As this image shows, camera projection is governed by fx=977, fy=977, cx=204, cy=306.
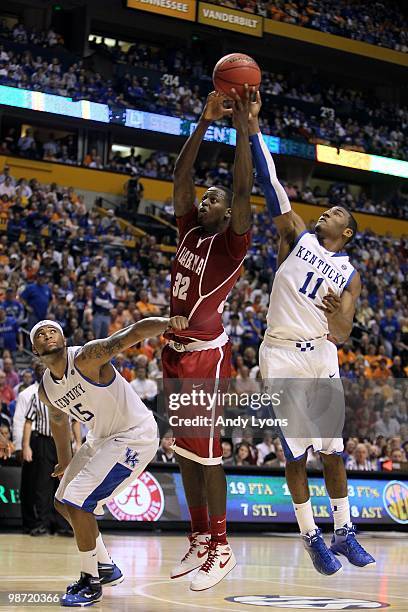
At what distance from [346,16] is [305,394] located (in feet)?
106

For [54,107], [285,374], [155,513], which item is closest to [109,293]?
[155,513]

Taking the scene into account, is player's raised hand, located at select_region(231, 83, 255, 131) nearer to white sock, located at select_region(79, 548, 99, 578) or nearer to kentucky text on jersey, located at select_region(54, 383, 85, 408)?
kentucky text on jersey, located at select_region(54, 383, 85, 408)

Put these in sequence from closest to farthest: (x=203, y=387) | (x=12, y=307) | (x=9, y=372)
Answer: (x=203, y=387) → (x=9, y=372) → (x=12, y=307)

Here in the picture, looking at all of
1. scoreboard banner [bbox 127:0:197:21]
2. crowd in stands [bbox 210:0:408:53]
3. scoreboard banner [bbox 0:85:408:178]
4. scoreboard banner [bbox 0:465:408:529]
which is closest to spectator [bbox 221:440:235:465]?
scoreboard banner [bbox 0:465:408:529]

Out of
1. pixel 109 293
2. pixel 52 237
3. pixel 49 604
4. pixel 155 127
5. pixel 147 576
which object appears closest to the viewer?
pixel 49 604

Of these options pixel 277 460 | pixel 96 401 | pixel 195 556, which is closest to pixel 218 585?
pixel 195 556

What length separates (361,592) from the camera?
8.37 metres

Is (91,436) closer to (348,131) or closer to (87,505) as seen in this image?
(87,505)

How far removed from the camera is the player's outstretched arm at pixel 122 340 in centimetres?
659

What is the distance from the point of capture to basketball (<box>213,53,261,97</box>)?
684cm

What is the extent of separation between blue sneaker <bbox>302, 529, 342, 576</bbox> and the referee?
6595 mm

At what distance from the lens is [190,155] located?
7.22 m

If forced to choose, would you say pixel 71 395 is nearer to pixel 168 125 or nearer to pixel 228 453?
pixel 228 453

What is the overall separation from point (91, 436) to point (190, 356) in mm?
1158
